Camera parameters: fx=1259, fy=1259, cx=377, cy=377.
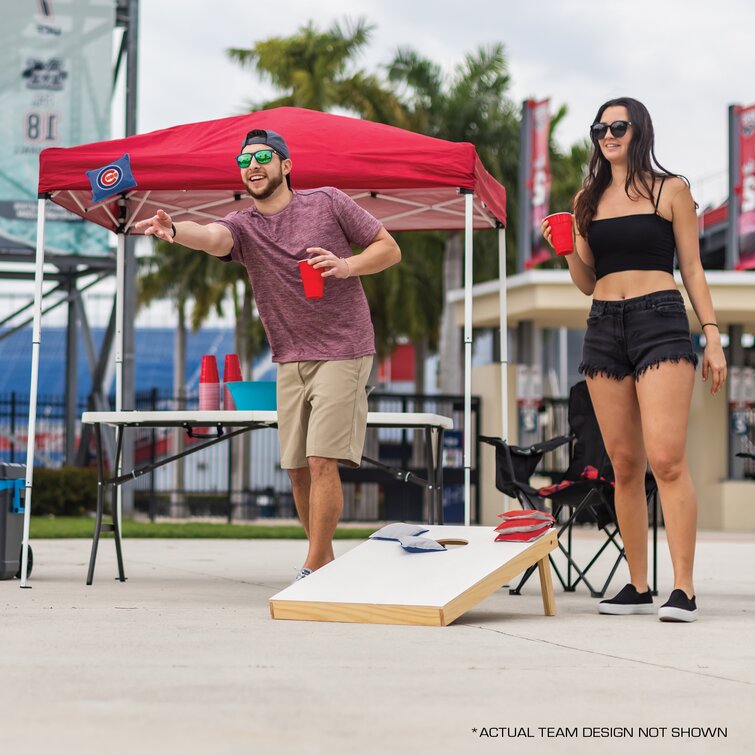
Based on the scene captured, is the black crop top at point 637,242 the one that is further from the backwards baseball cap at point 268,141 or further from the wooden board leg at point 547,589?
the backwards baseball cap at point 268,141

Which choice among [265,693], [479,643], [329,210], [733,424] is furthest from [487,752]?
[733,424]

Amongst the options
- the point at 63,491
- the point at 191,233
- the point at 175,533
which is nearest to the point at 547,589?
the point at 191,233

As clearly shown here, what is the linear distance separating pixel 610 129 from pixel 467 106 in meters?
25.8

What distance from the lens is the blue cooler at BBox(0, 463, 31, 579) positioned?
21.9 ft

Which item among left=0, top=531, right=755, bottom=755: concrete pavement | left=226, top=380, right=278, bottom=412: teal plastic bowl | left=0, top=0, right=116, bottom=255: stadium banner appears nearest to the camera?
left=0, top=531, right=755, bottom=755: concrete pavement

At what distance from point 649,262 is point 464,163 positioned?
1496mm

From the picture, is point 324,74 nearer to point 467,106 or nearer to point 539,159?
point 467,106

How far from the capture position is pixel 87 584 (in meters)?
6.48

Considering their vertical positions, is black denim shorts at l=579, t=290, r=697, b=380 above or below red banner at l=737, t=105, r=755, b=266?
below

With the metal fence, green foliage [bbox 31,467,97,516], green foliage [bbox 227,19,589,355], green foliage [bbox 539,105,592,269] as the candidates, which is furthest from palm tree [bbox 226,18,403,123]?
green foliage [bbox 31,467,97,516]

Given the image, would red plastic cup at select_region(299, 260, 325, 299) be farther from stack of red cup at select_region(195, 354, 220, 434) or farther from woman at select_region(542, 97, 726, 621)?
stack of red cup at select_region(195, 354, 220, 434)

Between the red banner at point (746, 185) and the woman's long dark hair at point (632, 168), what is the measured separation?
1579 centimetres

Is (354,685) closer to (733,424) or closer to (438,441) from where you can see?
(438,441)

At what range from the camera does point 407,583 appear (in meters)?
4.84
